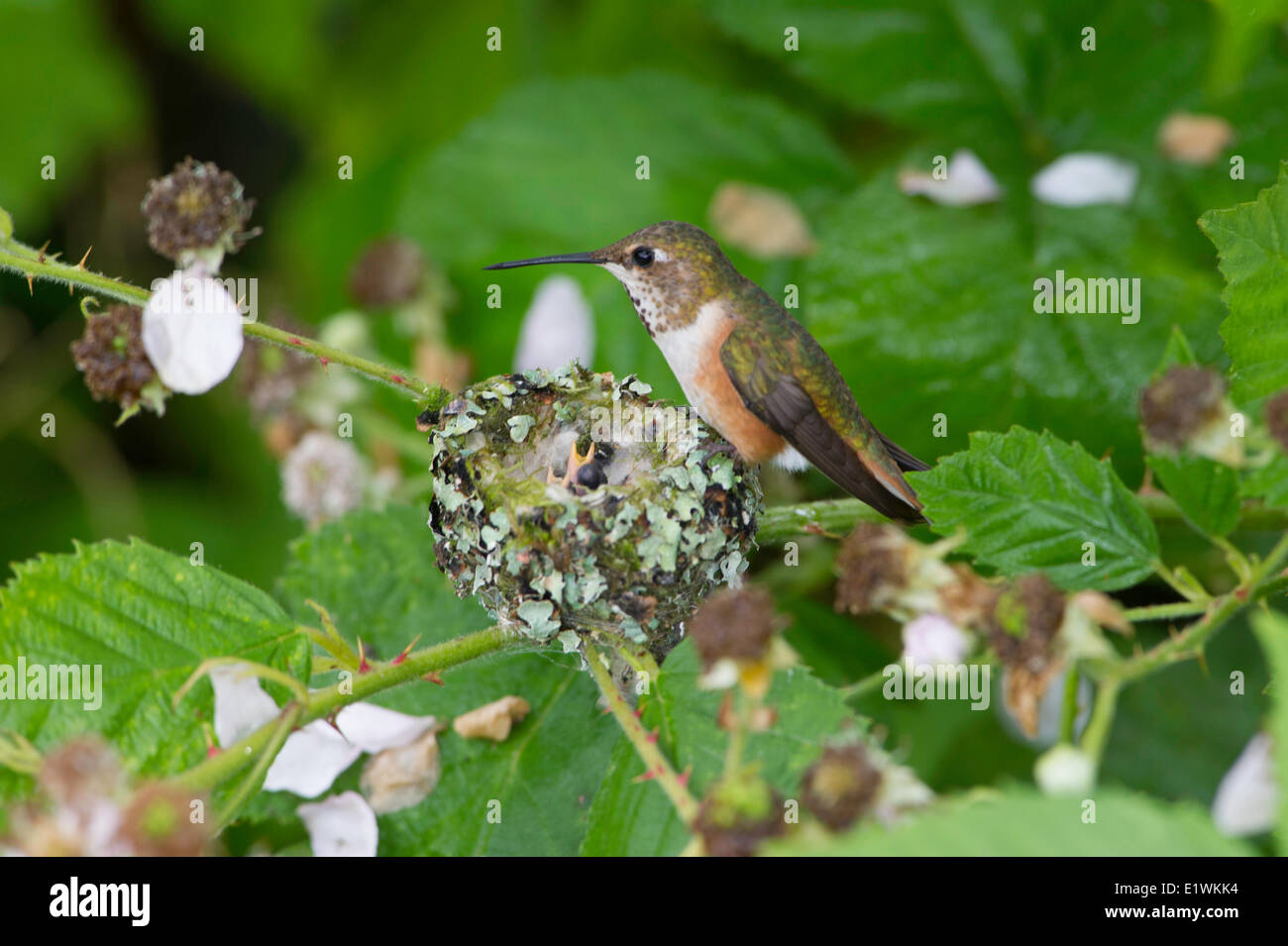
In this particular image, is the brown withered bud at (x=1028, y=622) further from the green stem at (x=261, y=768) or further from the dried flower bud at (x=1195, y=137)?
the dried flower bud at (x=1195, y=137)

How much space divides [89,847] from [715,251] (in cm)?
171

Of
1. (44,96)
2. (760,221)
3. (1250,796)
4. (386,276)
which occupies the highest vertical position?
(44,96)

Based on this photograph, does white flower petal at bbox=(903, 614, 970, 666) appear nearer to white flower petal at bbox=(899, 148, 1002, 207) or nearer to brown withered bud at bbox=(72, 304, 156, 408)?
brown withered bud at bbox=(72, 304, 156, 408)

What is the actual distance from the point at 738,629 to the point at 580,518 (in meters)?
0.93

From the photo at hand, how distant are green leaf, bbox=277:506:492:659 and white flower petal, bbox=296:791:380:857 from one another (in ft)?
1.20

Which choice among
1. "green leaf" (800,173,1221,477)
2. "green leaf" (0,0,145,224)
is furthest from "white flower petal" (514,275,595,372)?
"green leaf" (0,0,145,224)

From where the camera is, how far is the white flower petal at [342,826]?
7.11 feet

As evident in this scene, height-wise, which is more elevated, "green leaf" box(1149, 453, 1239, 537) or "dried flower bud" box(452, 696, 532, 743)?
"green leaf" box(1149, 453, 1239, 537)

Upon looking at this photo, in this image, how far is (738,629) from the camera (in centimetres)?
139

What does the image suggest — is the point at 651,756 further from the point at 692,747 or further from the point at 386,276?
the point at 386,276

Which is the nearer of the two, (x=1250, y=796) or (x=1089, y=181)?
(x=1250, y=796)

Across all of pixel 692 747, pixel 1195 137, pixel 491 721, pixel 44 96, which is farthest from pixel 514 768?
pixel 44 96

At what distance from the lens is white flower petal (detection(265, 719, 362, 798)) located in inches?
85.4

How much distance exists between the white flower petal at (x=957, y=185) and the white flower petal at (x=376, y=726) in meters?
1.76
